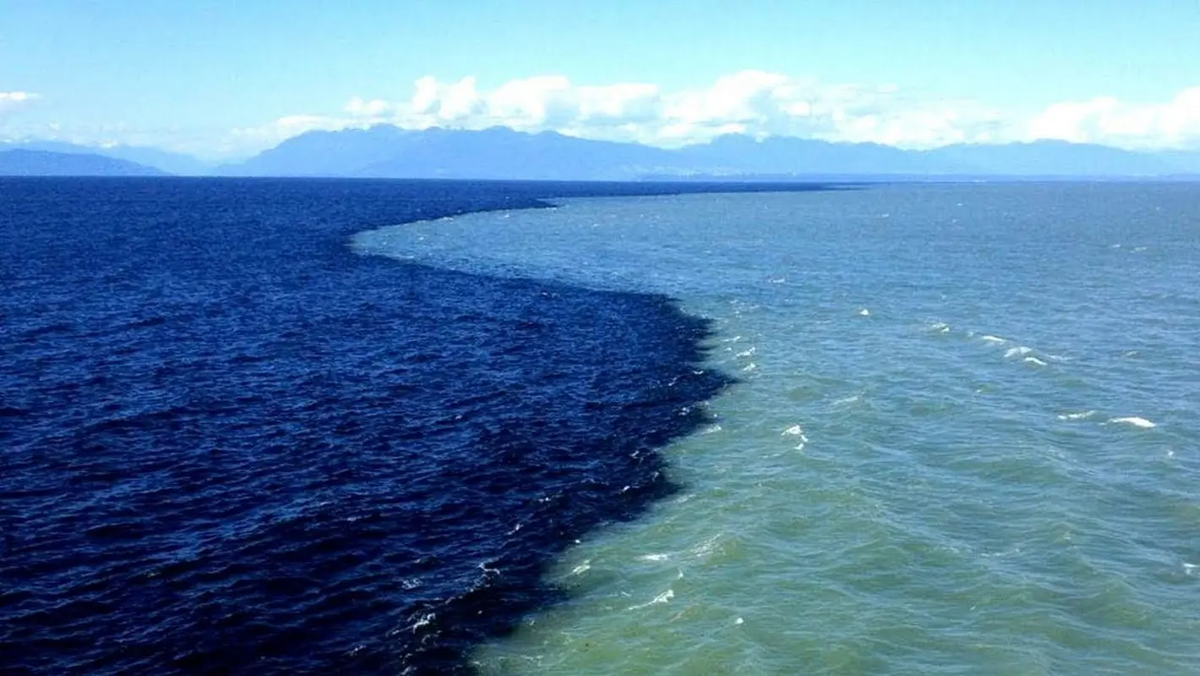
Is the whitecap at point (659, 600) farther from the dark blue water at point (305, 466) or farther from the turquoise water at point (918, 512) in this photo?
the dark blue water at point (305, 466)

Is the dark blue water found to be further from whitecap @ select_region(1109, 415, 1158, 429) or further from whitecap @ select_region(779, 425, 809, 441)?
whitecap @ select_region(1109, 415, 1158, 429)

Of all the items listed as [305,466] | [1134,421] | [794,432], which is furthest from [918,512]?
[305,466]

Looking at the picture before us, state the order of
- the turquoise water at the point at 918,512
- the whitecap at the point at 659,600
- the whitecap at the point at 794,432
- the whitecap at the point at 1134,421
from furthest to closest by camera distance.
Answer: the whitecap at the point at 794,432
the whitecap at the point at 1134,421
the whitecap at the point at 659,600
the turquoise water at the point at 918,512

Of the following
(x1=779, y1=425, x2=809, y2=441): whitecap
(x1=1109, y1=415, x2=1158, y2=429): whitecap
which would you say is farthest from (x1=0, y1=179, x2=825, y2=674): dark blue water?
(x1=1109, y1=415, x2=1158, y2=429): whitecap

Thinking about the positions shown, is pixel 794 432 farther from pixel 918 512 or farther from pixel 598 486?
pixel 598 486

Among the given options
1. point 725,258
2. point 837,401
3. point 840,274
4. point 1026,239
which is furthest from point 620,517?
point 1026,239

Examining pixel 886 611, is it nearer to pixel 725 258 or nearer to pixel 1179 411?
pixel 1179 411

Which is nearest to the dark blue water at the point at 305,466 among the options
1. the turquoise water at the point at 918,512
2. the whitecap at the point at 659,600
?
the turquoise water at the point at 918,512
